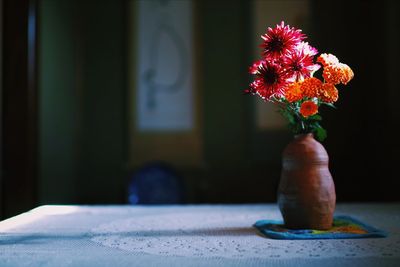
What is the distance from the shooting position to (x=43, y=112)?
3000 mm

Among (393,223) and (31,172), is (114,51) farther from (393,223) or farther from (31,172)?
(393,223)

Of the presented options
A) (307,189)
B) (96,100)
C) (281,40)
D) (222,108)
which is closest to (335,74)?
(281,40)

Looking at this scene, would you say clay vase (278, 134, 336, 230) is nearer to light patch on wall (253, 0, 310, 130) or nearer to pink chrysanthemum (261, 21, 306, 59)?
pink chrysanthemum (261, 21, 306, 59)

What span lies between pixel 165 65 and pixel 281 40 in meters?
2.62

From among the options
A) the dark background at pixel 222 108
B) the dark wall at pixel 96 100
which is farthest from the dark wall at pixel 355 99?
the dark wall at pixel 96 100

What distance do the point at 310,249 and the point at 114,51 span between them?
299 centimetres

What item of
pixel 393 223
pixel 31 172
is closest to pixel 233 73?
pixel 31 172

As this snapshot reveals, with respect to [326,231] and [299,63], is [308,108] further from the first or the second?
[326,231]

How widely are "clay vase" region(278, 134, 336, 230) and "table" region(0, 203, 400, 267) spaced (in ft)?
0.31

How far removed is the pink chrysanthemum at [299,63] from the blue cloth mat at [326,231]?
1.17ft

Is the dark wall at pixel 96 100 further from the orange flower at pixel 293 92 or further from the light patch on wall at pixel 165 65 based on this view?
the orange flower at pixel 293 92

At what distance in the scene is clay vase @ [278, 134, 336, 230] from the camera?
109cm

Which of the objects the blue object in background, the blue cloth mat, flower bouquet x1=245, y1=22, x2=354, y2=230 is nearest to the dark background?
the blue object in background

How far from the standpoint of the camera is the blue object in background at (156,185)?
3.16 meters
